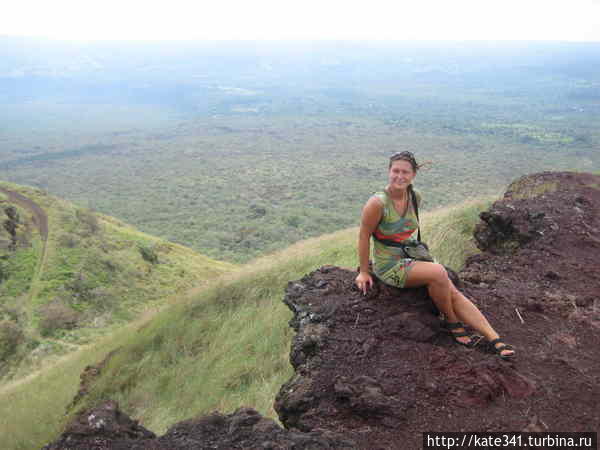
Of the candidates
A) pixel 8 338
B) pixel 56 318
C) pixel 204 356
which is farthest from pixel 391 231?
pixel 56 318

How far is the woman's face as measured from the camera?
368cm

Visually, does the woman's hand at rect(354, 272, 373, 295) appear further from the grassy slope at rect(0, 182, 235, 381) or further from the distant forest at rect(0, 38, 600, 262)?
the grassy slope at rect(0, 182, 235, 381)

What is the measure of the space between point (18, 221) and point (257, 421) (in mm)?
27977

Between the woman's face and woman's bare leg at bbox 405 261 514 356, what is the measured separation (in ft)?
2.19

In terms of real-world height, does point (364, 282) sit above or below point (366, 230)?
below

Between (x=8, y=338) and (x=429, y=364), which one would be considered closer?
(x=429, y=364)

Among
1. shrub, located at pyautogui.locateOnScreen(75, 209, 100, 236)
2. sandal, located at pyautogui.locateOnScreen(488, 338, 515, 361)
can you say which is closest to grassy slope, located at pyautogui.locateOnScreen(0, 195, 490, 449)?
sandal, located at pyautogui.locateOnScreen(488, 338, 515, 361)

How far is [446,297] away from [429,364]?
0.60 m

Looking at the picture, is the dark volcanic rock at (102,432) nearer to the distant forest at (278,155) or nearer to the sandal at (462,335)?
the sandal at (462,335)

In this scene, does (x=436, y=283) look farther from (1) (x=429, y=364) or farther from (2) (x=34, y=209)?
(2) (x=34, y=209)

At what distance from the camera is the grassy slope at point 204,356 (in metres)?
5.86

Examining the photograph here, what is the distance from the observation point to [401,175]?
145 inches

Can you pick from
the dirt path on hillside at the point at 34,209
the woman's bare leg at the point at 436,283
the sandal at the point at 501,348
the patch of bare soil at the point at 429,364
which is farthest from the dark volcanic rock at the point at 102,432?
the dirt path on hillside at the point at 34,209

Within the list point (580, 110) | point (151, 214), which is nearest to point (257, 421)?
point (151, 214)
